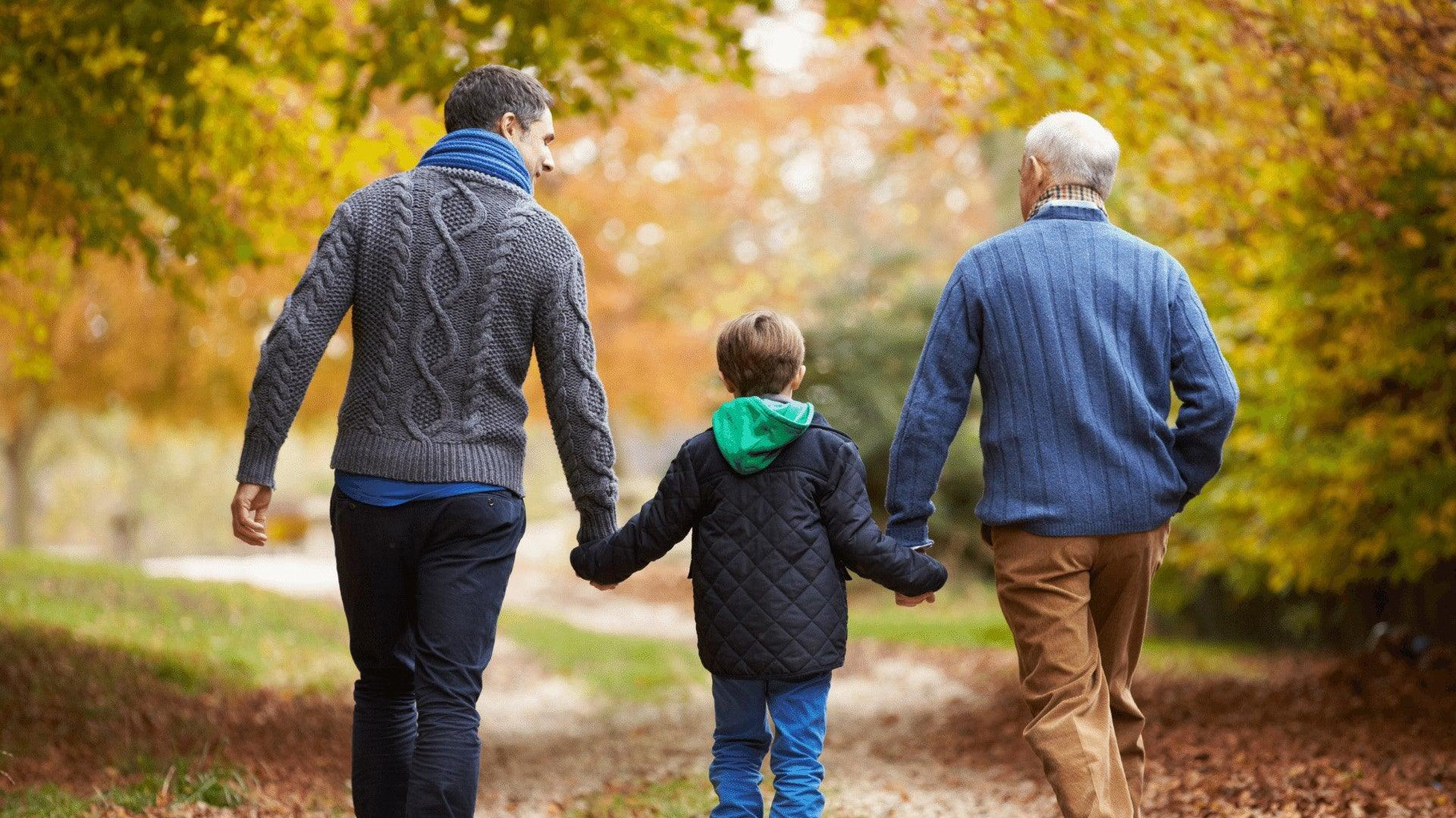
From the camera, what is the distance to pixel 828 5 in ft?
20.7

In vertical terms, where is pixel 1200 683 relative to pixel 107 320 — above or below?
below

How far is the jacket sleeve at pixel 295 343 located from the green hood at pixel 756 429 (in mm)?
970

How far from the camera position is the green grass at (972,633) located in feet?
32.7

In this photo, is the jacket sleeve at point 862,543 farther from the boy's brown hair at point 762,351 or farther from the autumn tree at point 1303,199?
the autumn tree at point 1303,199

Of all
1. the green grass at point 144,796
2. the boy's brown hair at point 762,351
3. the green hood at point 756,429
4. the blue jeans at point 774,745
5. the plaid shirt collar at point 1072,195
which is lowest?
the green grass at point 144,796

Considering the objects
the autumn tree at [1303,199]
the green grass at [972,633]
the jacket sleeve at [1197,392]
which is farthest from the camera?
the green grass at [972,633]

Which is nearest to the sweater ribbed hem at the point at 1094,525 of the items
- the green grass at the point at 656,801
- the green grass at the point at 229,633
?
the green grass at the point at 656,801

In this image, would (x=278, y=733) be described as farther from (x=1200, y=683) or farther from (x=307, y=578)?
(x=307, y=578)

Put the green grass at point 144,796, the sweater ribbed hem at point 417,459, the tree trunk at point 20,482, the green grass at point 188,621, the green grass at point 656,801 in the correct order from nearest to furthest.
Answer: the sweater ribbed hem at point 417,459
the green grass at point 144,796
the green grass at point 656,801
the green grass at point 188,621
the tree trunk at point 20,482

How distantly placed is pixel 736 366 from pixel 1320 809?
259 centimetres

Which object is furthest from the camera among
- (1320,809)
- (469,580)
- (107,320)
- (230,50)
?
(107,320)

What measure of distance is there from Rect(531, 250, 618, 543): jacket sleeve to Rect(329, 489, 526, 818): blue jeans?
0.63ft

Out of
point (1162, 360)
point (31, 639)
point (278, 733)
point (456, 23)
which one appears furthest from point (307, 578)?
point (1162, 360)

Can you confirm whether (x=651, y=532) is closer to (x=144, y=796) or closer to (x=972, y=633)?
(x=144, y=796)
